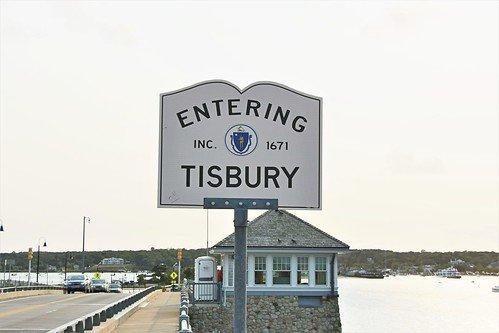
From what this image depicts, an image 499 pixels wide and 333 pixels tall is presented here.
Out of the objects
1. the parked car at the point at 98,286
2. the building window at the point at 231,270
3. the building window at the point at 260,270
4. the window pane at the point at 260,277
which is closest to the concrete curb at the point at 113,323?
the building window at the point at 231,270

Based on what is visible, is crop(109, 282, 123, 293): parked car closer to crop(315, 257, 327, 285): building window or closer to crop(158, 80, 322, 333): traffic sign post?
crop(315, 257, 327, 285): building window

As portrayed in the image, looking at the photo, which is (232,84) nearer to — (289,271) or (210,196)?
(210,196)

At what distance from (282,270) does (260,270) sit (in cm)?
137

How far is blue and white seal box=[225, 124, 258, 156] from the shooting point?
398 inches

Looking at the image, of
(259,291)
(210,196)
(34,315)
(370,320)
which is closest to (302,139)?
(210,196)

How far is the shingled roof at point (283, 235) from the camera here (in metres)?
51.6

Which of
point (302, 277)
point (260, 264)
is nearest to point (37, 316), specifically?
point (260, 264)

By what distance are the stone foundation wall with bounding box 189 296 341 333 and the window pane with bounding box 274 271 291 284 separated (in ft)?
3.55

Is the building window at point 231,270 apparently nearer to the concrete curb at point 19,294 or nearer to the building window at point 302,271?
the building window at point 302,271

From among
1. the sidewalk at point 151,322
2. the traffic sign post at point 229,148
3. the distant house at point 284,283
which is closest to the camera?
the traffic sign post at point 229,148

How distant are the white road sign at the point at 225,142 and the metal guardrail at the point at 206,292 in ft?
139

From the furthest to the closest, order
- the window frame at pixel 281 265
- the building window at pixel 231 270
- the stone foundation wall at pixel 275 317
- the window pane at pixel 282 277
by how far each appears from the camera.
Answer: the window frame at pixel 281 265 → the window pane at pixel 282 277 → the building window at pixel 231 270 → the stone foundation wall at pixel 275 317

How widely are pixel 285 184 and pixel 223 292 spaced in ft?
137

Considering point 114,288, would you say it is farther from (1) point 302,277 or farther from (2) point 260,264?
(1) point 302,277
